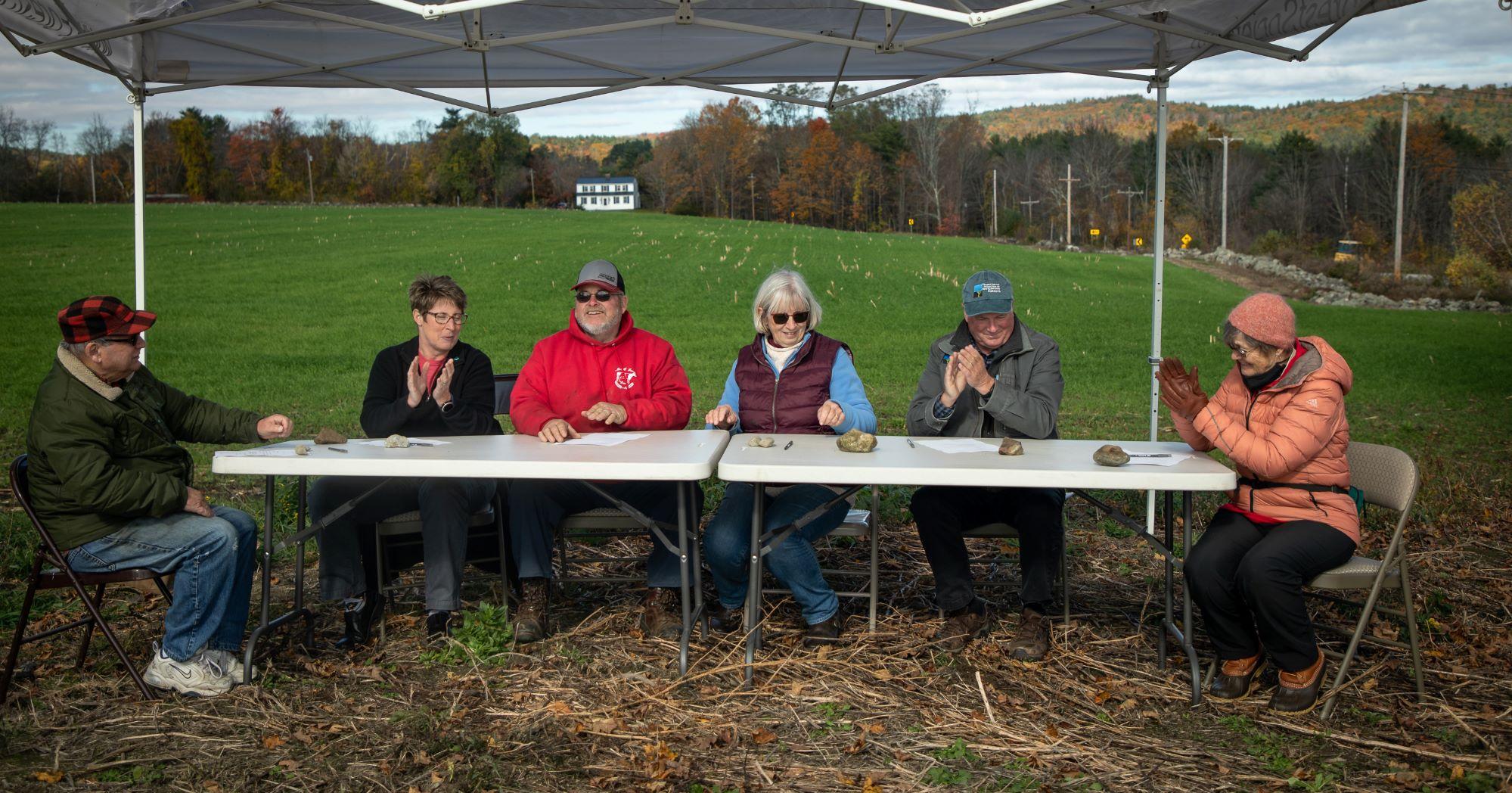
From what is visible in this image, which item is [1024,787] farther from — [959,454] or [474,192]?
[474,192]

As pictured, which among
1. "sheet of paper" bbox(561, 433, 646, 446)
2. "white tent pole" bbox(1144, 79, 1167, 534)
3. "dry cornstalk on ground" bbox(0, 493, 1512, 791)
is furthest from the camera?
"white tent pole" bbox(1144, 79, 1167, 534)

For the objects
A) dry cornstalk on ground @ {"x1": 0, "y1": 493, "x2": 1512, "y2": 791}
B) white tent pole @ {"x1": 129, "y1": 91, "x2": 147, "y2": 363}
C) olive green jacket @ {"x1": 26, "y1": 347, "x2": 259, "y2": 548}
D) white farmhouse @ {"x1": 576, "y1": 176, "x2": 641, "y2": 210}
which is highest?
white farmhouse @ {"x1": 576, "y1": 176, "x2": 641, "y2": 210}

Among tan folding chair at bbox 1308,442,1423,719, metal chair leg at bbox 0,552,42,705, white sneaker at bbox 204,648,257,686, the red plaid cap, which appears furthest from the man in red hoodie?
tan folding chair at bbox 1308,442,1423,719

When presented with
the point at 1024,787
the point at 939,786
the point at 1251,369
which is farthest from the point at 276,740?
the point at 1251,369

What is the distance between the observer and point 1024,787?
3234mm

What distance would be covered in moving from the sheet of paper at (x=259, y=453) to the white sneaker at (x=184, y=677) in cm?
76

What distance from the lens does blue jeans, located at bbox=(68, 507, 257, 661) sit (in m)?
3.87

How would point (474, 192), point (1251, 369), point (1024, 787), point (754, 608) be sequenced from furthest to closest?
point (474, 192) < point (754, 608) < point (1251, 369) < point (1024, 787)

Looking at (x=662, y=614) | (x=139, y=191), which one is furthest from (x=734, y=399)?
(x=139, y=191)

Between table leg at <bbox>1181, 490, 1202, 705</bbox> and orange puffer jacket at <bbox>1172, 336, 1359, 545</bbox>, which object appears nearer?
orange puffer jacket at <bbox>1172, 336, 1359, 545</bbox>

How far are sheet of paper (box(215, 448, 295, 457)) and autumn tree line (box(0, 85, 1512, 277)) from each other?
5800 cm

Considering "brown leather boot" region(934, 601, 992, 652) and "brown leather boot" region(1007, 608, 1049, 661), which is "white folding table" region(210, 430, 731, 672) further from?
"brown leather boot" region(1007, 608, 1049, 661)

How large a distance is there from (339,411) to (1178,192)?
2520 inches

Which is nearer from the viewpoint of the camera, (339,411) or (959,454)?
(959,454)
